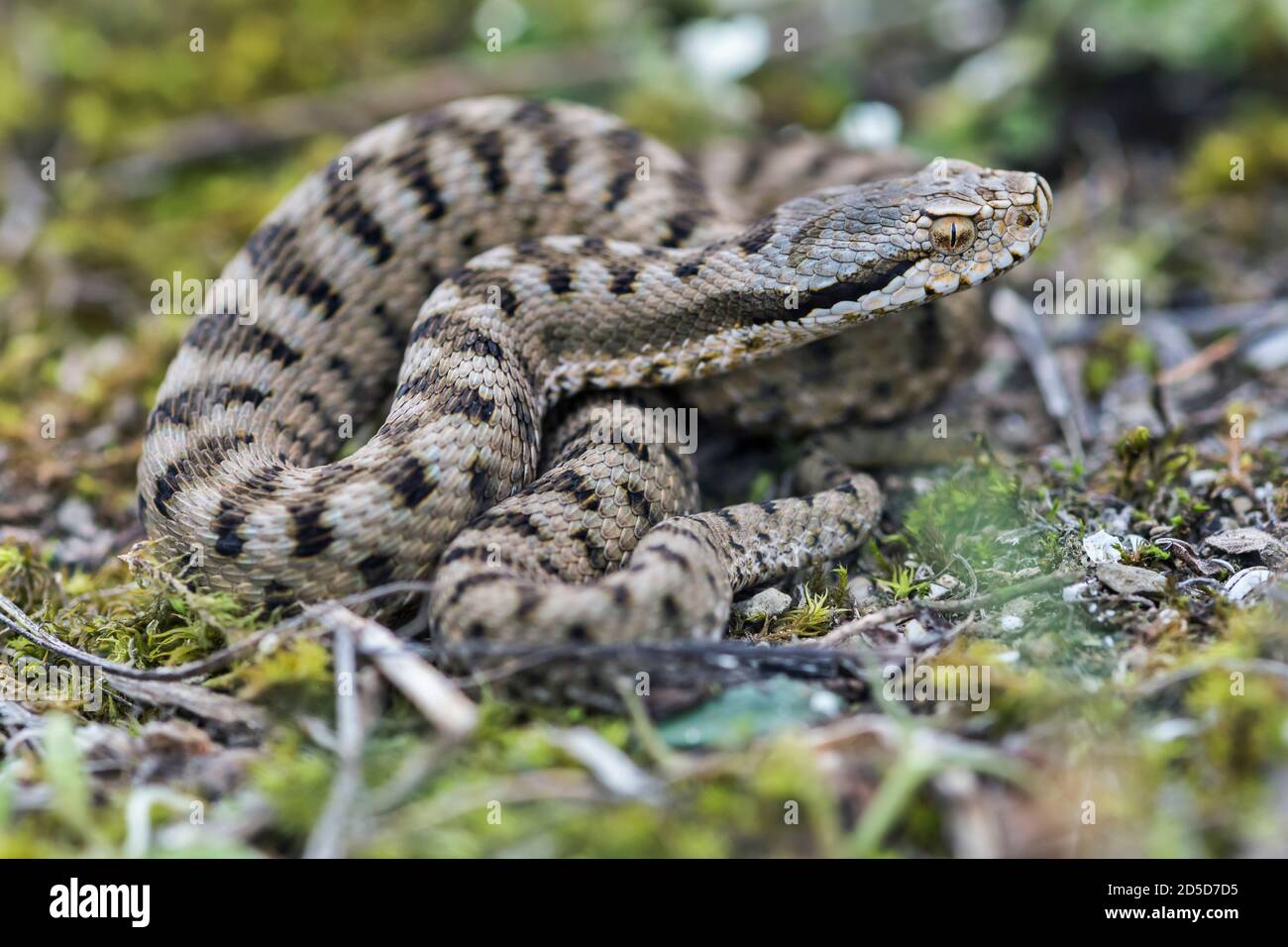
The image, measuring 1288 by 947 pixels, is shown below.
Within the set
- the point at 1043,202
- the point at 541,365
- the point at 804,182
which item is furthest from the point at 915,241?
the point at 804,182

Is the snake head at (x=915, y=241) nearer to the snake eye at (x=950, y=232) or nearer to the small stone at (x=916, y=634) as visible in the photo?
the snake eye at (x=950, y=232)

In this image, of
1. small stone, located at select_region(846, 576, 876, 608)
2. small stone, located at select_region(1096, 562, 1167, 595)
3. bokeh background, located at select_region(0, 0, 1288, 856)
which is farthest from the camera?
small stone, located at select_region(846, 576, 876, 608)

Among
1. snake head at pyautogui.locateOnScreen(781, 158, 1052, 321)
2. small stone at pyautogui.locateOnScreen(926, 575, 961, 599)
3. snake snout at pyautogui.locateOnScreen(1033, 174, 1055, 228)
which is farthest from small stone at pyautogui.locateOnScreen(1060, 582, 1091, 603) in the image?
snake snout at pyautogui.locateOnScreen(1033, 174, 1055, 228)

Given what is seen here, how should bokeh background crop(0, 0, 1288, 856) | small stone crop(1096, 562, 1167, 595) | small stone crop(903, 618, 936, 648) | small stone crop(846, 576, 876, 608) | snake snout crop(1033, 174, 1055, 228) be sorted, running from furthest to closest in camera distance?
snake snout crop(1033, 174, 1055, 228) → small stone crop(846, 576, 876, 608) → small stone crop(1096, 562, 1167, 595) → small stone crop(903, 618, 936, 648) → bokeh background crop(0, 0, 1288, 856)

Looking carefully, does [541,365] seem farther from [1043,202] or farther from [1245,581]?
[1245,581]

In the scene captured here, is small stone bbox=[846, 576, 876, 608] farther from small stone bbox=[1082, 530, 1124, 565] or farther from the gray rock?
the gray rock

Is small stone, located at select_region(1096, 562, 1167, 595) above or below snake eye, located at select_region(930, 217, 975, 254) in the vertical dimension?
below
